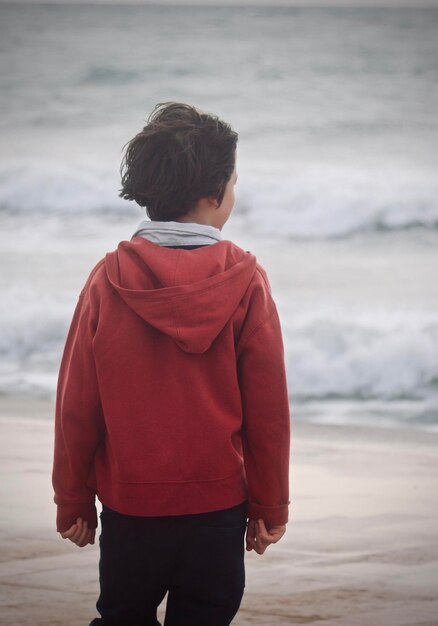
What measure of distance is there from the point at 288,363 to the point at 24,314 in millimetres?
1857

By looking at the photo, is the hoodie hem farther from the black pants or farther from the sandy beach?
the sandy beach

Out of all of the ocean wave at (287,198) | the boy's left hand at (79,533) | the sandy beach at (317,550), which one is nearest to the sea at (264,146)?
the ocean wave at (287,198)

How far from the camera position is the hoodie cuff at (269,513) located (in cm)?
140

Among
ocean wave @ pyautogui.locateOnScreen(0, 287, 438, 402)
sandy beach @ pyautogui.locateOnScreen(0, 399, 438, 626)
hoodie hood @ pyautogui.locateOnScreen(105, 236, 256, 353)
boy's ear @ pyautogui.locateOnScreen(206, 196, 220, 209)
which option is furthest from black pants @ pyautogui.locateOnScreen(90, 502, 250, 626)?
ocean wave @ pyautogui.locateOnScreen(0, 287, 438, 402)

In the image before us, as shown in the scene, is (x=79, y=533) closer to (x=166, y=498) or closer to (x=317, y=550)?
(x=166, y=498)

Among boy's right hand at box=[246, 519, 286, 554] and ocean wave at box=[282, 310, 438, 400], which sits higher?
boy's right hand at box=[246, 519, 286, 554]

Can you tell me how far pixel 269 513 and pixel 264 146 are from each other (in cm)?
640

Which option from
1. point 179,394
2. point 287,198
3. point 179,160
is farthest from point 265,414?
point 287,198

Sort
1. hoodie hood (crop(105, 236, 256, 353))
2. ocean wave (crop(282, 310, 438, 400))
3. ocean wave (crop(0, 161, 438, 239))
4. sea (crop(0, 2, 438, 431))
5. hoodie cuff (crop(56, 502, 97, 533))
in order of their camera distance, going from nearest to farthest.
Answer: hoodie hood (crop(105, 236, 256, 353))
hoodie cuff (crop(56, 502, 97, 533))
ocean wave (crop(282, 310, 438, 400))
sea (crop(0, 2, 438, 431))
ocean wave (crop(0, 161, 438, 239))

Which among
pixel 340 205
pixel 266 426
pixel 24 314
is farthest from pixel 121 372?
pixel 340 205

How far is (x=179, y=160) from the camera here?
4.49 feet

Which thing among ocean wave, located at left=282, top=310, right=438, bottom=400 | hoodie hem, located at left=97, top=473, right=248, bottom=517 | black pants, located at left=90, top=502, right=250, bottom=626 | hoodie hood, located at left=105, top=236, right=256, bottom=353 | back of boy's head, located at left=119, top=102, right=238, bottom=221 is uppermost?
back of boy's head, located at left=119, top=102, right=238, bottom=221

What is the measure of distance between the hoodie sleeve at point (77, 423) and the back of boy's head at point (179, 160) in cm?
18

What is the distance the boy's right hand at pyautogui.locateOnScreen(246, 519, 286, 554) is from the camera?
1.41 metres
